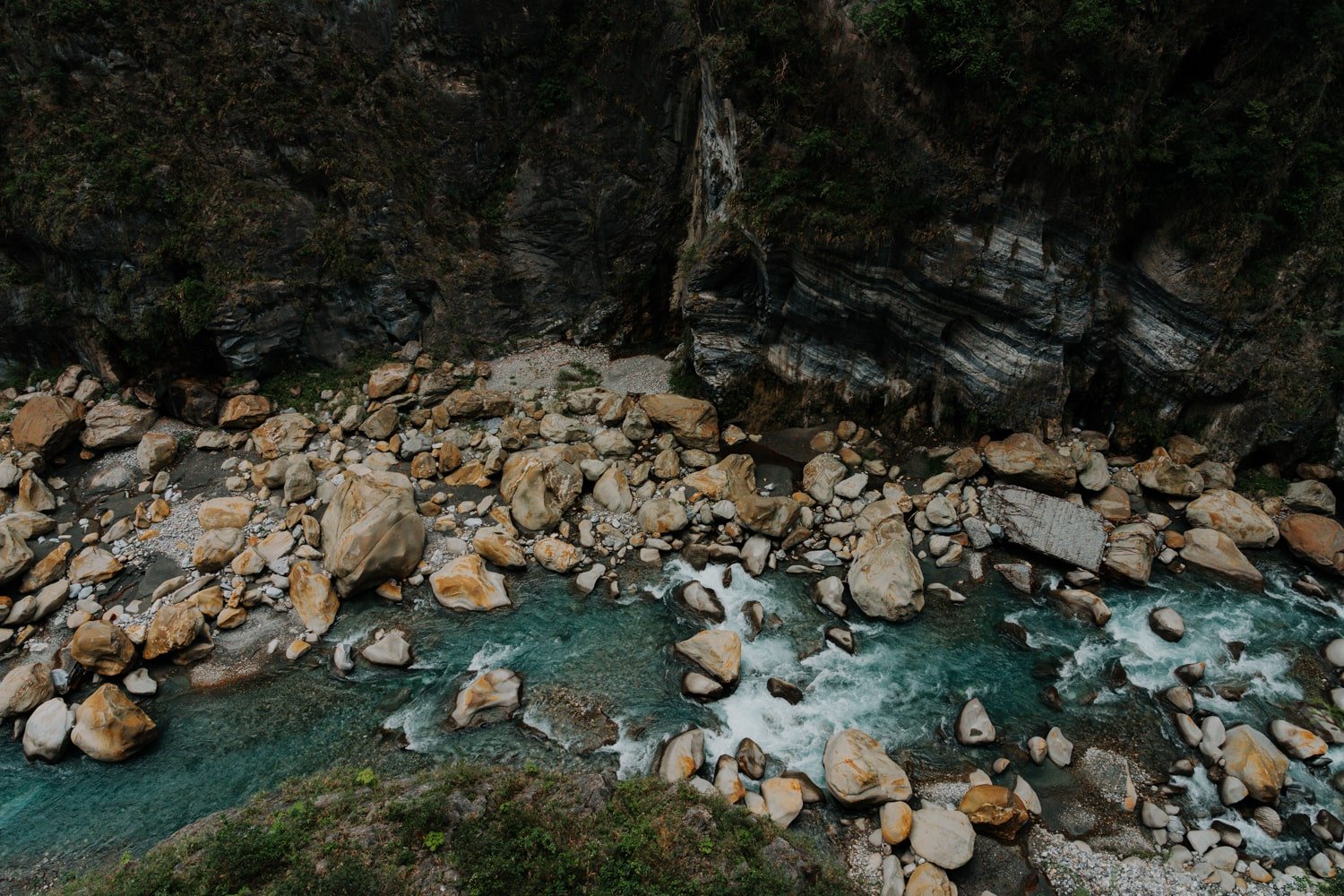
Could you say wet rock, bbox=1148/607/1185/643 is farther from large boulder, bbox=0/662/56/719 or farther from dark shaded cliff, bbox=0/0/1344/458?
large boulder, bbox=0/662/56/719

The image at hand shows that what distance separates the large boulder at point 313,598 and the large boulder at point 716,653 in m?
8.11

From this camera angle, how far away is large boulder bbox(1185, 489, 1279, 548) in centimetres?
1597

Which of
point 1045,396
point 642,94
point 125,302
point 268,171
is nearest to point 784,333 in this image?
point 1045,396

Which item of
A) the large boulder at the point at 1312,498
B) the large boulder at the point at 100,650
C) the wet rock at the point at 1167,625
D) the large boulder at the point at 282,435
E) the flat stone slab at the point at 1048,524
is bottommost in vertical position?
the large boulder at the point at 100,650

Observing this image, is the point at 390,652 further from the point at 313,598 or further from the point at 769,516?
the point at 769,516

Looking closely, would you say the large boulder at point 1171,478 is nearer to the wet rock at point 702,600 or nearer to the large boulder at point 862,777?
the large boulder at point 862,777

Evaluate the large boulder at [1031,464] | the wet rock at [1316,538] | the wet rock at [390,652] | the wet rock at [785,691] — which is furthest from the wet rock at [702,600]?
the wet rock at [1316,538]

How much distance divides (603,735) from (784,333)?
1279cm

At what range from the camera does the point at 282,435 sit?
2055cm

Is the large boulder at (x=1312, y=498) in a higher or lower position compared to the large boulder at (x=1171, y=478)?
higher

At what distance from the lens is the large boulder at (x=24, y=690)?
1327 centimetres

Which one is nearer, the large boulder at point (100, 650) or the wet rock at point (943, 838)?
the wet rock at point (943, 838)

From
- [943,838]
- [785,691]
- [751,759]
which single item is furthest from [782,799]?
[943,838]

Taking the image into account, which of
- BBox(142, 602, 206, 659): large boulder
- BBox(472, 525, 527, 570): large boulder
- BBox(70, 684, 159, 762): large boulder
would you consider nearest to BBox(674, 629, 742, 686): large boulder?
BBox(472, 525, 527, 570): large boulder
